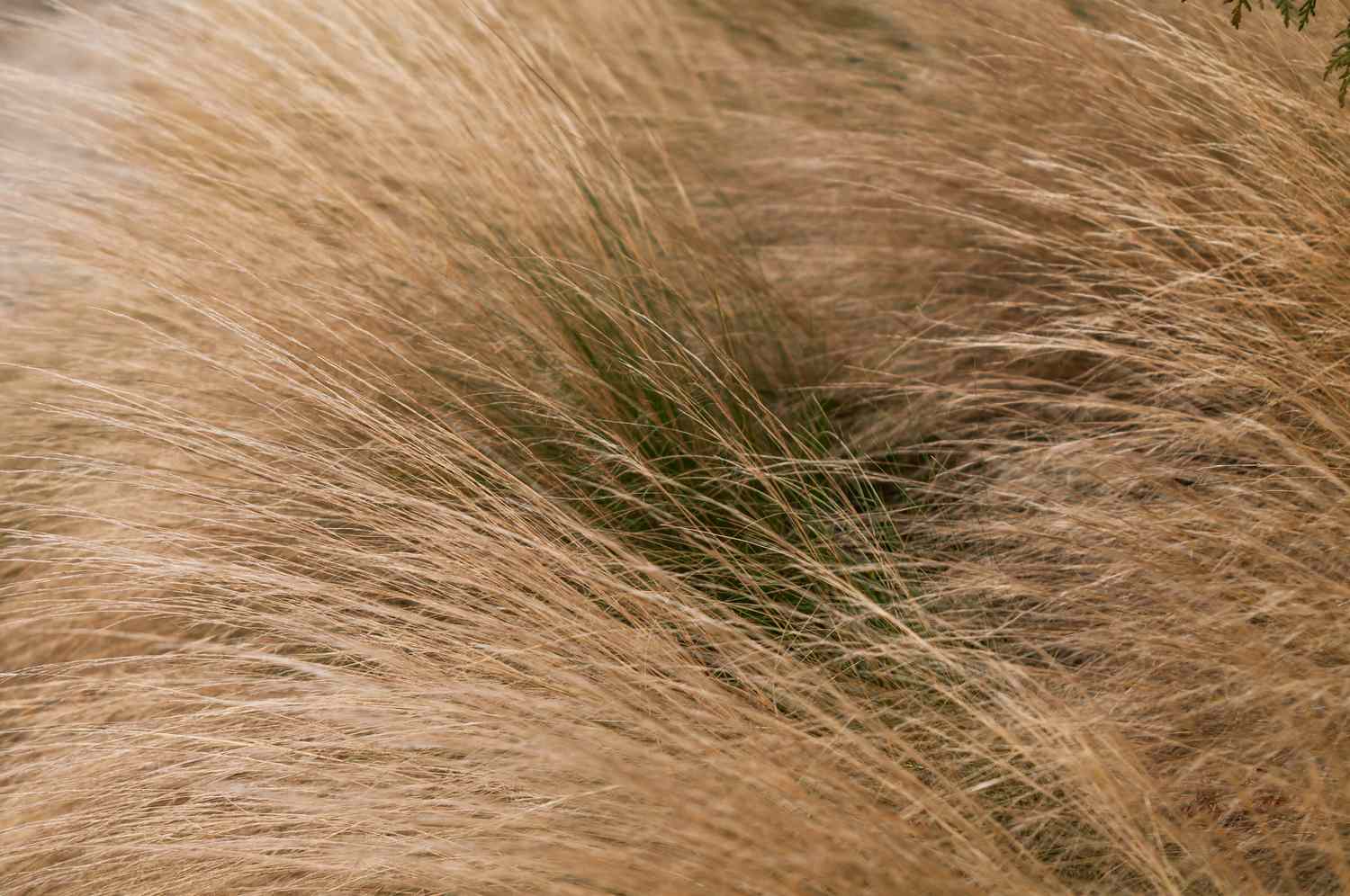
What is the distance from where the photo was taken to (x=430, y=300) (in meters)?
1.83

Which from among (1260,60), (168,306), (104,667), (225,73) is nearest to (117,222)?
(168,306)

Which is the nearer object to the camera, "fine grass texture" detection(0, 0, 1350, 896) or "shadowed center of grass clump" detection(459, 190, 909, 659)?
"fine grass texture" detection(0, 0, 1350, 896)

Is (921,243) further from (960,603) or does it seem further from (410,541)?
(410,541)

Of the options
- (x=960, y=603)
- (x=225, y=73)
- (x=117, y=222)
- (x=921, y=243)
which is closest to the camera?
(x=960, y=603)

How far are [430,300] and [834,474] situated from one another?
0.71 m

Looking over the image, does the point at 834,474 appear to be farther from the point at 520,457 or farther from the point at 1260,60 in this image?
the point at 1260,60

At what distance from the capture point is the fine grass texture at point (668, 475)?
1.18 meters

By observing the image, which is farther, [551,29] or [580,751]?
[551,29]

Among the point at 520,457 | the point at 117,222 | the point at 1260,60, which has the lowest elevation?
the point at 520,457

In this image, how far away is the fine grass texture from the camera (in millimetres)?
1183

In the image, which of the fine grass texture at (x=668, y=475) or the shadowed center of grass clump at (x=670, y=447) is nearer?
the fine grass texture at (x=668, y=475)

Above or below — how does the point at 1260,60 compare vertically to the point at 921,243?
above

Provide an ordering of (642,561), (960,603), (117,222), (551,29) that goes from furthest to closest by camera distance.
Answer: (551,29), (117,222), (960,603), (642,561)

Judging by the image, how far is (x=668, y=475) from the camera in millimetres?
1789
